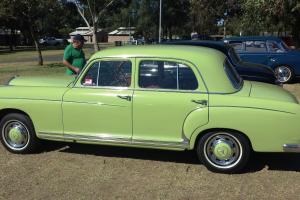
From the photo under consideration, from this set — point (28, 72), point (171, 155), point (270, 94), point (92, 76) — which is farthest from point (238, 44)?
point (28, 72)

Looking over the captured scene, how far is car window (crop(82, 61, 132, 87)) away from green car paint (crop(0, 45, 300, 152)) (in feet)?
0.20

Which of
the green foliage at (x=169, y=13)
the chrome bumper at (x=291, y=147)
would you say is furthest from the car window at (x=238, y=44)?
the chrome bumper at (x=291, y=147)

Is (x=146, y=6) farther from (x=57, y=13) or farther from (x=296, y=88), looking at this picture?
(x=296, y=88)

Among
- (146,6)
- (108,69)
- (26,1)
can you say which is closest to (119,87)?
(108,69)

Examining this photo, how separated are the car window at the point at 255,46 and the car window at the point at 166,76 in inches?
349

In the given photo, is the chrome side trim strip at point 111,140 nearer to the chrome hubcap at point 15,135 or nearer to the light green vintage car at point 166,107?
the light green vintage car at point 166,107

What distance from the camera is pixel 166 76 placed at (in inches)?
239

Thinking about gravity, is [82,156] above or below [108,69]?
below

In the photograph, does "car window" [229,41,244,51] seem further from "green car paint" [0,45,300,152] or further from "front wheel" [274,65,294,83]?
"green car paint" [0,45,300,152]

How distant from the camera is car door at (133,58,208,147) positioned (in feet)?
19.3

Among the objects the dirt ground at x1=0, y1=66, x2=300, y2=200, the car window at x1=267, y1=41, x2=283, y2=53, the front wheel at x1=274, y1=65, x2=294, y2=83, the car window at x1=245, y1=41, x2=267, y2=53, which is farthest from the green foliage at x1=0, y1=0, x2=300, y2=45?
the dirt ground at x1=0, y1=66, x2=300, y2=200

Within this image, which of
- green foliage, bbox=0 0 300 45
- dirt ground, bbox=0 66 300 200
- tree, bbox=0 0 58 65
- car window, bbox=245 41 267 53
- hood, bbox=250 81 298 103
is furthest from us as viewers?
tree, bbox=0 0 58 65

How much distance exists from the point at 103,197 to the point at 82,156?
1.64 metres

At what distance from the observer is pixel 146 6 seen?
2506 inches
